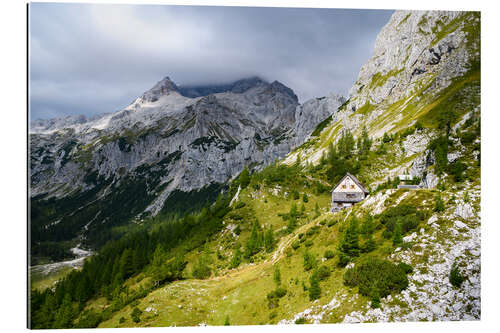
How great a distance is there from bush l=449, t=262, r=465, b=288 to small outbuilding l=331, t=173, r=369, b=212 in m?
15.7

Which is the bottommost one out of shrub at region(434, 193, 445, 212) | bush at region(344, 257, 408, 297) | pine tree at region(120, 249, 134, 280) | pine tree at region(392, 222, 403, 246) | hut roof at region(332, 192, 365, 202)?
pine tree at region(120, 249, 134, 280)

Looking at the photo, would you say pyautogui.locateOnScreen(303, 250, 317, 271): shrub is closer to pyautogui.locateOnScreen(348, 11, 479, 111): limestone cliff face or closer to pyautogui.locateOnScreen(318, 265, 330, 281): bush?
pyautogui.locateOnScreen(318, 265, 330, 281): bush

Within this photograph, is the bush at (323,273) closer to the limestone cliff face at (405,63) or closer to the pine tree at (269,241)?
the pine tree at (269,241)

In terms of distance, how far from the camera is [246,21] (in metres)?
20.5

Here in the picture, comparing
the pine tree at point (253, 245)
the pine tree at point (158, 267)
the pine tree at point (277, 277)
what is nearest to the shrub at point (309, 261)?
the pine tree at point (277, 277)

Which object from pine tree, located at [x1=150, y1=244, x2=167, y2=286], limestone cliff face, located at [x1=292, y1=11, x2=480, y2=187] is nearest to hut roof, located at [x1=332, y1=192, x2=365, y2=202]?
limestone cliff face, located at [x1=292, y1=11, x2=480, y2=187]

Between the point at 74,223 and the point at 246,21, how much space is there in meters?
176

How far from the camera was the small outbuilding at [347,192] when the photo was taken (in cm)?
3041

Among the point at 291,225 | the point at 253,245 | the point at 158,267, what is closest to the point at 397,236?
the point at 253,245

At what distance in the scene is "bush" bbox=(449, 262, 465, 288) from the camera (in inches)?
567

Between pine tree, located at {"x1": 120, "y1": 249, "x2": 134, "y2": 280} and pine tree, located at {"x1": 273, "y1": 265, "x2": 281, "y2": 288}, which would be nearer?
pine tree, located at {"x1": 273, "y1": 265, "x2": 281, "y2": 288}

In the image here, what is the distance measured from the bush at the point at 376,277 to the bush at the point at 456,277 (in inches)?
86.1
